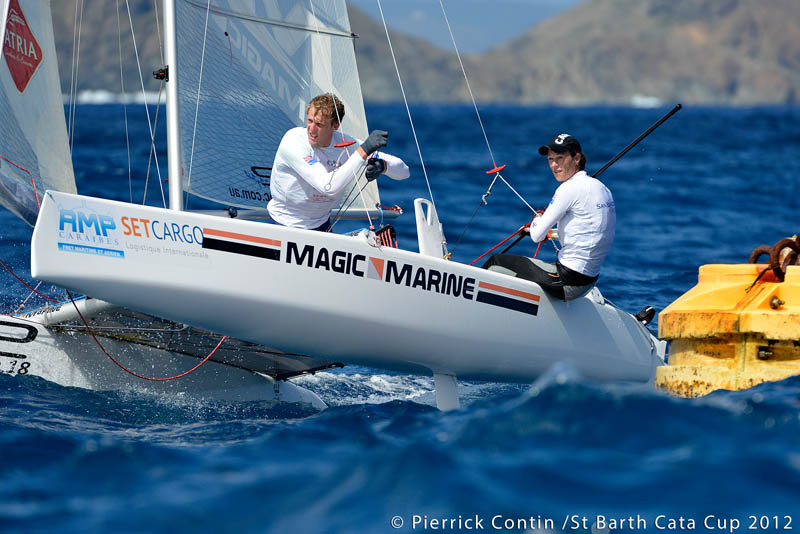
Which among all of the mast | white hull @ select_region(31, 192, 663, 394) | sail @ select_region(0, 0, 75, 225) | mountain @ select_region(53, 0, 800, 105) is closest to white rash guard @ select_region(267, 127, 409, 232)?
white hull @ select_region(31, 192, 663, 394)

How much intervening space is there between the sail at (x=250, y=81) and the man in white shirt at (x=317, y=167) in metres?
0.84

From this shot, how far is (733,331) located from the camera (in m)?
5.00

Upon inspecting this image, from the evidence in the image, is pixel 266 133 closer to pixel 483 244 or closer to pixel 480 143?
pixel 483 244

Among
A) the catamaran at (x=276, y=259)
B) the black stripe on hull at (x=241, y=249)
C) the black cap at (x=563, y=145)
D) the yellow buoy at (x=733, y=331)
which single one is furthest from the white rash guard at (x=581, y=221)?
the black stripe on hull at (x=241, y=249)

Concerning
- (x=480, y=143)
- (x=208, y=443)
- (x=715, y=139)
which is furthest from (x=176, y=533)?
(x=715, y=139)

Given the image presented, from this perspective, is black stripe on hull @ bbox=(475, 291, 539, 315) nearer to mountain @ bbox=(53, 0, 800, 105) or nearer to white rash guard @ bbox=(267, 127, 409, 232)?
white rash guard @ bbox=(267, 127, 409, 232)

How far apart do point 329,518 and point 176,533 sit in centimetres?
50

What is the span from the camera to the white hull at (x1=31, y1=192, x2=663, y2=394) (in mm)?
4543

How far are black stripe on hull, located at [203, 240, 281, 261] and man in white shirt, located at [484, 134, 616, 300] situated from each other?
135 centimetres

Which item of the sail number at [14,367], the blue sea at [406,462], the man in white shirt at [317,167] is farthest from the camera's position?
the sail number at [14,367]

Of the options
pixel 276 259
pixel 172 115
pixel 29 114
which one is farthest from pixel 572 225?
pixel 29 114

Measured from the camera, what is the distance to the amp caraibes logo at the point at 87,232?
4477mm

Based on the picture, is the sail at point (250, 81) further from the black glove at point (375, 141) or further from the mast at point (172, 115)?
the black glove at point (375, 141)

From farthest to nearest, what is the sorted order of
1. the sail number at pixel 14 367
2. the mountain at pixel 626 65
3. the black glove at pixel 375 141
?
the mountain at pixel 626 65 < the sail number at pixel 14 367 < the black glove at pixel 375 141
